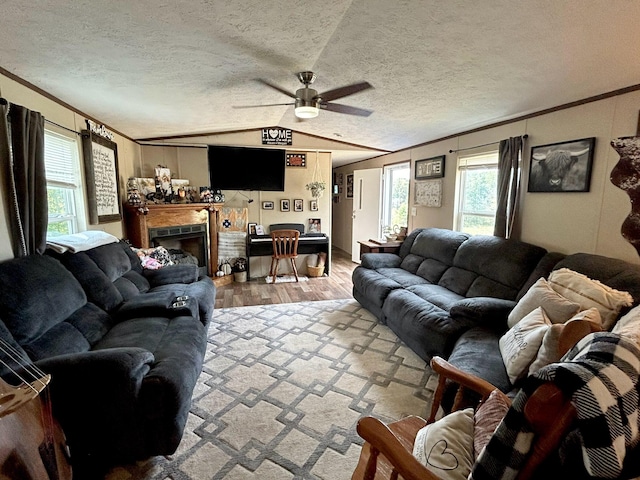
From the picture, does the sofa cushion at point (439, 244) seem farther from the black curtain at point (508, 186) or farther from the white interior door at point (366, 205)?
the white interior door at point (366, 205)

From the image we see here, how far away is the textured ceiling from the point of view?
1.52 m

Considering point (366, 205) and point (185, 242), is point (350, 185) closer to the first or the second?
point (366, 205)

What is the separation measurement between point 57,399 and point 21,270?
0.86m

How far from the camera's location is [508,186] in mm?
3031

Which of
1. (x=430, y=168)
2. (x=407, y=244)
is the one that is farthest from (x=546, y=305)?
(x=430, y=168)

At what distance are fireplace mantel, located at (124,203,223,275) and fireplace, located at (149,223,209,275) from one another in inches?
2.4

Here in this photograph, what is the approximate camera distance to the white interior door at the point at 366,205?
19.4 feet

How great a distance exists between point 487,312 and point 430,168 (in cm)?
268

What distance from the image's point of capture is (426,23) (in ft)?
5.60

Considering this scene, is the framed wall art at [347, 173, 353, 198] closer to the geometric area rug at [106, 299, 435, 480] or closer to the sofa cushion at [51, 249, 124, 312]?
the geometric area rug at [106, 299, 435, 480]

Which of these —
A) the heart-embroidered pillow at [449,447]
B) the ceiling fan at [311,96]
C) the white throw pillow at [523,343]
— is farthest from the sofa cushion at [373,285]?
the heart-embroidered pillow at [449,447]

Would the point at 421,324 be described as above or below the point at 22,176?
below

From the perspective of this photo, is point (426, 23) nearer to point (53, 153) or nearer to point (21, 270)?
point (21, 270)

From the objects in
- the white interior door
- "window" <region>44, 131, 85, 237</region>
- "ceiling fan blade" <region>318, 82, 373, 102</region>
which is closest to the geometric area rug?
"window" <region>44, 131, 85, 237</region>
